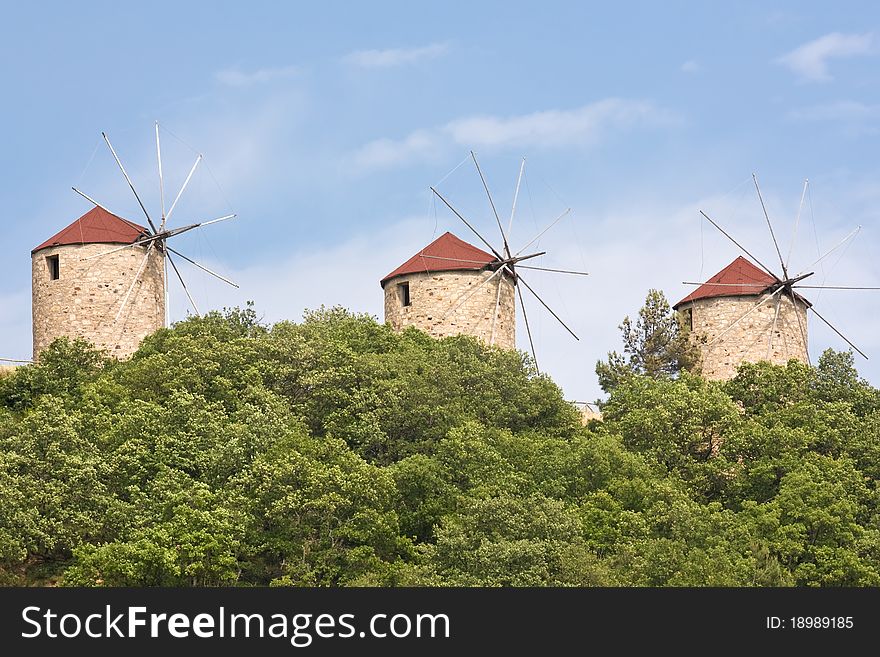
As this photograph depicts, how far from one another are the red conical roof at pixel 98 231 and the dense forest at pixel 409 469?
4.28 metres

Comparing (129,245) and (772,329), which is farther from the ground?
(129,245)

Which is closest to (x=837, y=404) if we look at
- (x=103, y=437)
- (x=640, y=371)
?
(x=640, y=371)

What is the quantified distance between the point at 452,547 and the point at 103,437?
1187 cm

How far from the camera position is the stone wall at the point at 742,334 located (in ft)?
192

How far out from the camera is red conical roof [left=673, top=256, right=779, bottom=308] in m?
59.9

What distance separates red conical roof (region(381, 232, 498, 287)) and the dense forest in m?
3.04

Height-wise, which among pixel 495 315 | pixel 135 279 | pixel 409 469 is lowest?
pixel 409 469

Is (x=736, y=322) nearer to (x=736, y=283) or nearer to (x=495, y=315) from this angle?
(x=736, y=283)

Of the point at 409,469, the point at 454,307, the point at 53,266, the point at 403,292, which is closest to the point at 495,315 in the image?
the point at 454,307

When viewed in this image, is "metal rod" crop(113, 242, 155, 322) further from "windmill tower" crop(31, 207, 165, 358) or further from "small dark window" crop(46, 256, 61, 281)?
"small dark window" crop(46, 256, 61, 281)

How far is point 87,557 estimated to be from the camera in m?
37.5

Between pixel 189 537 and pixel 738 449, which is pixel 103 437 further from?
pixel 738 449

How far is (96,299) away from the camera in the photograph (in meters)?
56.1

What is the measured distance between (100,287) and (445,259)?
11254 millimetres
